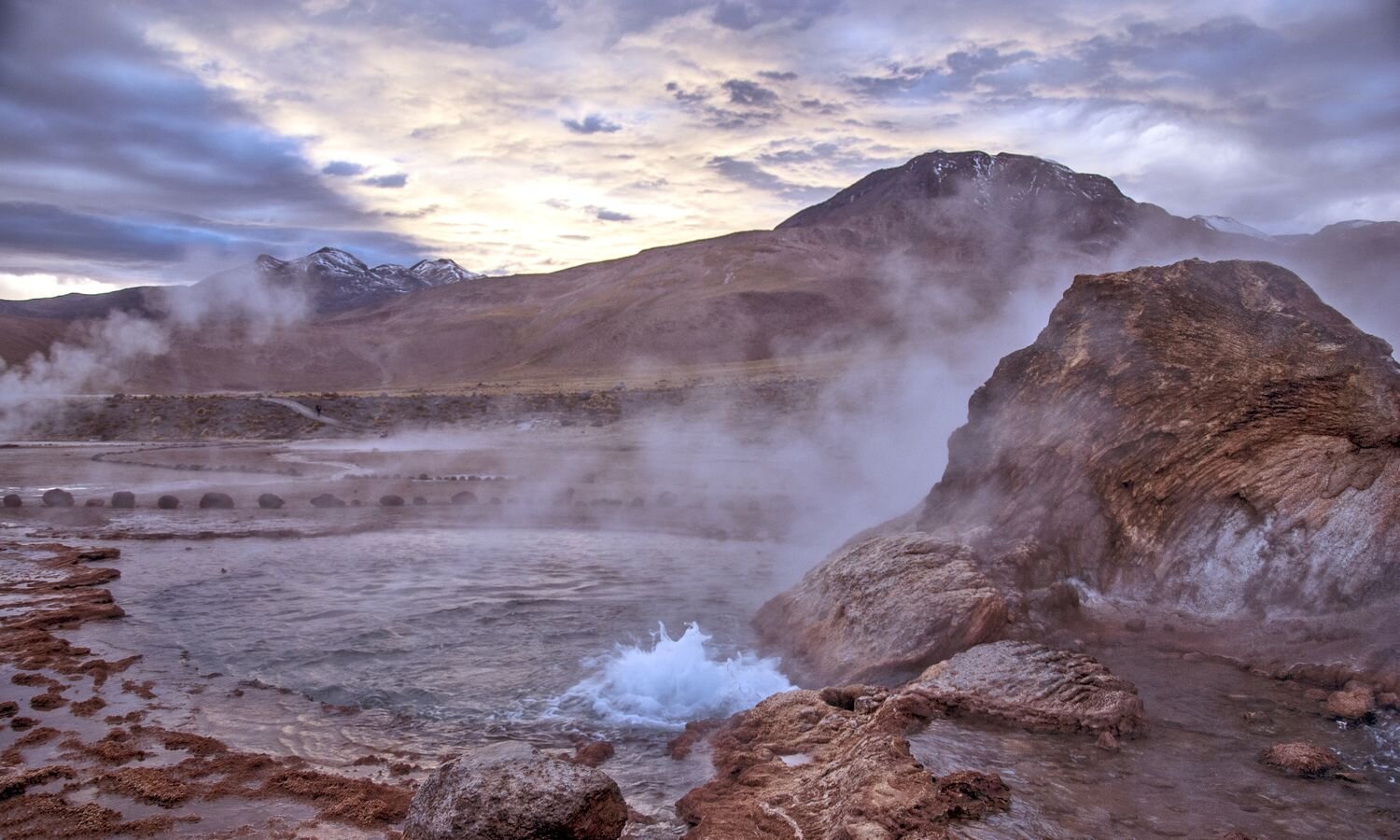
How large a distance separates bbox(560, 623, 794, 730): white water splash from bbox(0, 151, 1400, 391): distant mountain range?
20.3 metres

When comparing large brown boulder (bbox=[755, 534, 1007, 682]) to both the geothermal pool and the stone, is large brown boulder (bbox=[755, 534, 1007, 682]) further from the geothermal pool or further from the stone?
the stone

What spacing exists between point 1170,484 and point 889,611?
2162 mm

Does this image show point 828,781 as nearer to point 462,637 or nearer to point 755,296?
point 462,637

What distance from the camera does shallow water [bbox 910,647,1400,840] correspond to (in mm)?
3385

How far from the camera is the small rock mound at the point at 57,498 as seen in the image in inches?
597

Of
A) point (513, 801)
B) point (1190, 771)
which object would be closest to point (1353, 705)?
point (1190, 771)

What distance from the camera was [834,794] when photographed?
12.1 feet

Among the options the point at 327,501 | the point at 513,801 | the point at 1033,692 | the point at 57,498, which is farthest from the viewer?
the point at 57,498

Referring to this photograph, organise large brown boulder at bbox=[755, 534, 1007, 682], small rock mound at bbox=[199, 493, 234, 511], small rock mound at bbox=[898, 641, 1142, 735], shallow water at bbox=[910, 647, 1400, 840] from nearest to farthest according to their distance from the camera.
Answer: shallow water at bbox=[910, 647, 1400, 840] → small rock mound at bbox=[898, 641, 1142, 735] → large brown boulder at bbox=[755, 534, 1007, 682] → small rock mound at bbox=[199, 493, 234, 511]

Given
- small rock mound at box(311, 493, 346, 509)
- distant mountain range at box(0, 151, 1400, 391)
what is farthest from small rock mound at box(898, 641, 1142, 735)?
distant mountain range at box(0, 151, 1400, 391)

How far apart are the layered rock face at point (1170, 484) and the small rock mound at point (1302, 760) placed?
1658 mm

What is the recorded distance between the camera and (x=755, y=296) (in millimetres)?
68312

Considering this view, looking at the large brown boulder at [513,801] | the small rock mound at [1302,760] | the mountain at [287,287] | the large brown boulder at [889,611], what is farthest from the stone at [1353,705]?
the mountain at [287,287]

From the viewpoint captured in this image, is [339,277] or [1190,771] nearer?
[1190,771]
